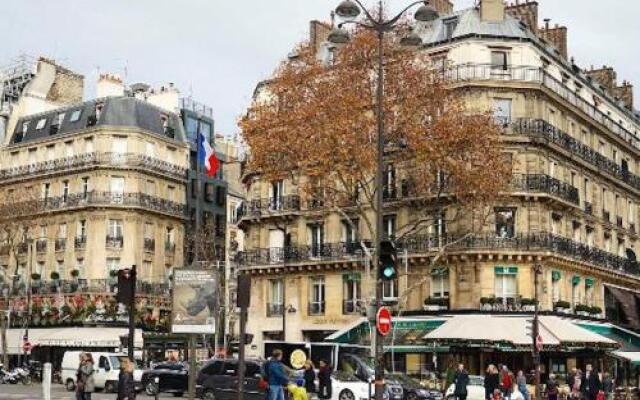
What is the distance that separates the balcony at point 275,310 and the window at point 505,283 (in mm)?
10396

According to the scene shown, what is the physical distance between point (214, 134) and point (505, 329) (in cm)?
3484

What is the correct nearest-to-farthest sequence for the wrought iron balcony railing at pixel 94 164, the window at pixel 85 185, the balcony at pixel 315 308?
the balcony at pixel 315 308, the wrought iron balcony railing at pixel 94 164, the window at pixel 85 185

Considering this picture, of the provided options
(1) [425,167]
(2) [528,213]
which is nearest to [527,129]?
(2) [528,213]

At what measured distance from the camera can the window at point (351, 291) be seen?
42.2 metres

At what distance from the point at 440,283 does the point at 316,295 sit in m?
6.18

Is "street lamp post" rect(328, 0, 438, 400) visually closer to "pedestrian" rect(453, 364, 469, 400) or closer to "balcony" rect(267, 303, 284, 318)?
"pedestrian" rect(453, 364, 469, 400)

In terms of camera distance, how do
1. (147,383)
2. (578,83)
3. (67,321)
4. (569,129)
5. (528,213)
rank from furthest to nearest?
1. (67,321)
2. (578,83)
3. (569,129)
4. (528,213)
5. (147,383)

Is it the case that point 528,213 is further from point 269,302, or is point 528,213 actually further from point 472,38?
point 269,302

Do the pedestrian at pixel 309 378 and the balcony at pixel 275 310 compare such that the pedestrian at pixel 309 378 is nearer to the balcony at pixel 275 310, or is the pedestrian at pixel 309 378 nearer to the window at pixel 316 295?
the window at pixel 316 295

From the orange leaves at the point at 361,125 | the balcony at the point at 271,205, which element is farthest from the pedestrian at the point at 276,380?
the balcony at the point at 271,205

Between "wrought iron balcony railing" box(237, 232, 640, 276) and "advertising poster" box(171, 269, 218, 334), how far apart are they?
61.8 ft

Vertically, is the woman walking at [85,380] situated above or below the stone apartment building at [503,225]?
below

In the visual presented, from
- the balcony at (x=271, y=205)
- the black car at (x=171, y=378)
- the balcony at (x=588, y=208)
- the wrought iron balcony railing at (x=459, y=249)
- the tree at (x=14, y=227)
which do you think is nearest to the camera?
the black car at (x=171, y=378)

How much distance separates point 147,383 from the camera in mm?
33844
